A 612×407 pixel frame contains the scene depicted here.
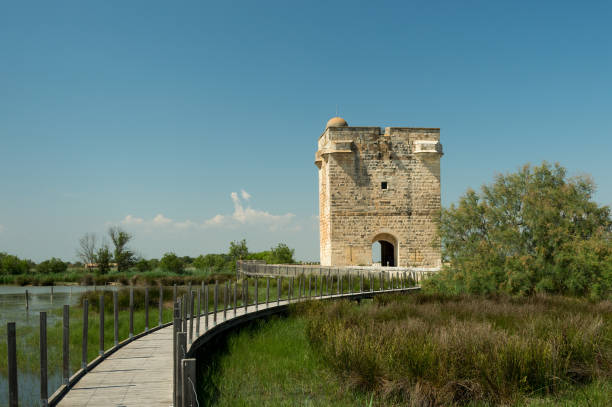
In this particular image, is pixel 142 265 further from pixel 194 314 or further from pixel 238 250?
pixel 194 314

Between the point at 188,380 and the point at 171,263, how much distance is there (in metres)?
43.0

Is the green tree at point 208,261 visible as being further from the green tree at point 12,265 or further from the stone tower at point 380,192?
the stone tower at point 380,192

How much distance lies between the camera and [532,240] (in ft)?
52.1

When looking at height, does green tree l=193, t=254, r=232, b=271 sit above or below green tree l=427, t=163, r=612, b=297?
below

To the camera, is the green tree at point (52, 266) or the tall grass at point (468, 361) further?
the green tree at point (52, 266)

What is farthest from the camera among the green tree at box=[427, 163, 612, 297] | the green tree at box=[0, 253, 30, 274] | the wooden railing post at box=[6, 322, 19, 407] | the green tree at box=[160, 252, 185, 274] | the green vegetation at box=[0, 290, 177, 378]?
the green tree at box=[160, 252, 185, 274]

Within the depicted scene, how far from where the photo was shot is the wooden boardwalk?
5.33m

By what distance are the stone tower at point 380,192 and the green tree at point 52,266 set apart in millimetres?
28403

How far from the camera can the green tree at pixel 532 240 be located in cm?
1459

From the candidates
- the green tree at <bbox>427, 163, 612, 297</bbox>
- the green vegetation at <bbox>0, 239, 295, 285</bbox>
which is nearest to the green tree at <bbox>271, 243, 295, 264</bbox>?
the green vegetation at <bbox>0, 239, 295, 285</bbox>

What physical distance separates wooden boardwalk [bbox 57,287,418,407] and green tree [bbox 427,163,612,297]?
9921 mm

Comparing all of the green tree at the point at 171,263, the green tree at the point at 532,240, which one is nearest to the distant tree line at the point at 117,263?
the green tree at the point at 171,263

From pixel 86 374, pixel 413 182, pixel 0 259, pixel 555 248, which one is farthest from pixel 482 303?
pixel 0 259

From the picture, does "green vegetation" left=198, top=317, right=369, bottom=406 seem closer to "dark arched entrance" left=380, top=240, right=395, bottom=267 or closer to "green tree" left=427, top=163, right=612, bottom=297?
"green tree" left=427, top=163, right=612, bottom=297
